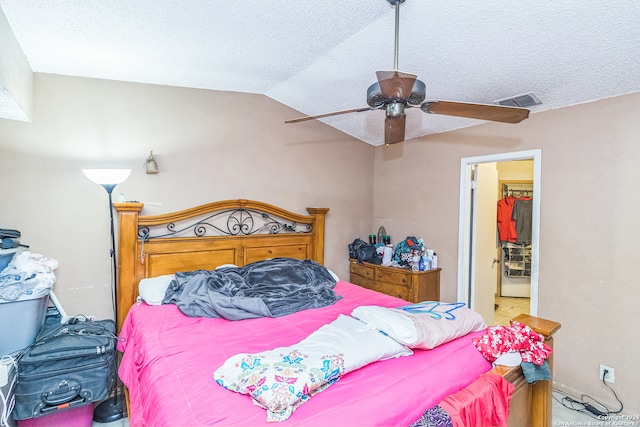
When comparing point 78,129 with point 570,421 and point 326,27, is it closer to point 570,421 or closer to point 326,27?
point 326,27

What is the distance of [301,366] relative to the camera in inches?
52.4

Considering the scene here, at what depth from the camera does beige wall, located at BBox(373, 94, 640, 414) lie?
2451 mm

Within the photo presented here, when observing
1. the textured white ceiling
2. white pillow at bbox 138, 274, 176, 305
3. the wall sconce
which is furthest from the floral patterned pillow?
the wall sconce

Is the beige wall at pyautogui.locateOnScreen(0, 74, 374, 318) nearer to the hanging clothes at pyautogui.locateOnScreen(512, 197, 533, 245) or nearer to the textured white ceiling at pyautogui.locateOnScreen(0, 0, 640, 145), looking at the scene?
the textured white ceiling at pyautogui.locateOnScreen(0, 0, 640, 145)

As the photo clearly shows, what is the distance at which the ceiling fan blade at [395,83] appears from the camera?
1573mm

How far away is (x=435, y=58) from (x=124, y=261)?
288 centimetres

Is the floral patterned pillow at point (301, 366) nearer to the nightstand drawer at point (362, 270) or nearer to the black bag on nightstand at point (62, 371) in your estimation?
the black bag on nightstand at point (62, 371)

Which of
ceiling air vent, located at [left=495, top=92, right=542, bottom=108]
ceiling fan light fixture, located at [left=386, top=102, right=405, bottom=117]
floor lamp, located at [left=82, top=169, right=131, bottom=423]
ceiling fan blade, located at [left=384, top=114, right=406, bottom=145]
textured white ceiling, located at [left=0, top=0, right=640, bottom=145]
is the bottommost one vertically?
floor lamp, located at [left=82, top=169, right=131, bottom=423]

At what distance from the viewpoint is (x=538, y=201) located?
294 cm

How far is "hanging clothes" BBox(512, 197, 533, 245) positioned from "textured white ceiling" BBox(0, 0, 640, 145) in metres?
2.72

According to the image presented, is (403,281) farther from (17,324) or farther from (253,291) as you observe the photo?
(17,324)

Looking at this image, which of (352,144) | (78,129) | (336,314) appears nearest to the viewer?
(336,314)

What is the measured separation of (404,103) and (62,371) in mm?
2482

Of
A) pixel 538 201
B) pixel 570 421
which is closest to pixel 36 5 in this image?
pixel 538 201
